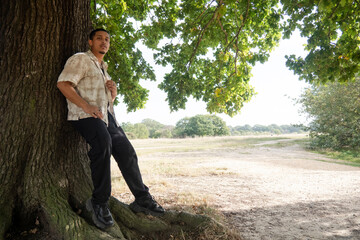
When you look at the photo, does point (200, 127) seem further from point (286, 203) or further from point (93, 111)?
point (93, 111)

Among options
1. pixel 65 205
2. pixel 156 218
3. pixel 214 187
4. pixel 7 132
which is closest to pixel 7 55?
pixel 7 132

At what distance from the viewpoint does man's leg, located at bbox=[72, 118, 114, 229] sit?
9.54 ft

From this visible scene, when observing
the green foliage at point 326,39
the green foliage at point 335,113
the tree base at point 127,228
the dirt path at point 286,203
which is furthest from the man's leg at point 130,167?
the green foliage at point 335,113

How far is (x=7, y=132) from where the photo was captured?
3.01 meters

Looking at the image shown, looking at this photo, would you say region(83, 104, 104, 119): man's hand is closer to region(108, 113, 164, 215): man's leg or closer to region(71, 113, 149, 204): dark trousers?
region(71, 113, 149, 204): dark trousers

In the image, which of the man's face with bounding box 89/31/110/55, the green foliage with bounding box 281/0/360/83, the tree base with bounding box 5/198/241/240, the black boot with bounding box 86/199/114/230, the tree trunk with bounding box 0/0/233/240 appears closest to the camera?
the tree base with bounding box 5/198/241/240

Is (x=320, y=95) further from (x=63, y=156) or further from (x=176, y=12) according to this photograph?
(x=63, y=156)

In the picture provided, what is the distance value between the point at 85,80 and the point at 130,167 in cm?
129

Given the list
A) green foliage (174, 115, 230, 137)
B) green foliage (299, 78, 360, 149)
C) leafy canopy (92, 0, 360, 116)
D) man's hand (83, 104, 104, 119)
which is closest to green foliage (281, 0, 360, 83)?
leafy canopy (92, 0, 360, 116)

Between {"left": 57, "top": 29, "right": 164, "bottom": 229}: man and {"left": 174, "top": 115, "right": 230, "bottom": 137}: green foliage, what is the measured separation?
231 ft

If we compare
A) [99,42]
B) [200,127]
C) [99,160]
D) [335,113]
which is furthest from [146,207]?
[200,127]

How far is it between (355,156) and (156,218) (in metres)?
19.4

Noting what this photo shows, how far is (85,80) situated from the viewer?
3082 mm

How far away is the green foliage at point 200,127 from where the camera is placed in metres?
77.4
